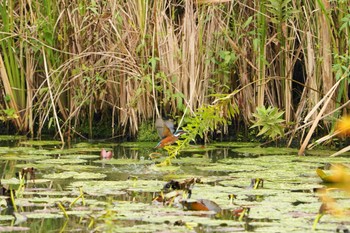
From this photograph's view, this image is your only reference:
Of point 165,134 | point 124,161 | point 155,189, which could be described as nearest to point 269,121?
point 165,134

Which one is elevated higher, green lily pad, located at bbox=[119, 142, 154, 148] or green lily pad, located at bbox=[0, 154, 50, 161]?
green lily pad, located at bbox=[119, 142, 154, 148]

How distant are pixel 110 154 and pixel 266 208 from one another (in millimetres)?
2180

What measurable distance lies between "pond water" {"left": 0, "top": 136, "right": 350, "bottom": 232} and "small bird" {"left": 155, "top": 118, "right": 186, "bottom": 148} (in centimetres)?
13

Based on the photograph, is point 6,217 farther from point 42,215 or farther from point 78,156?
point 78,156

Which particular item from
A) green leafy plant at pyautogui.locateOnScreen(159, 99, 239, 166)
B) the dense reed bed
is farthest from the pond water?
the dense reed bed

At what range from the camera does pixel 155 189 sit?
4.96 meters

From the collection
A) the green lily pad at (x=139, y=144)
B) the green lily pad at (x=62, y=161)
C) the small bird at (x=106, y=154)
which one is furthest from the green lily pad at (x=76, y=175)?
the green lily pad at (x=139, y=144)

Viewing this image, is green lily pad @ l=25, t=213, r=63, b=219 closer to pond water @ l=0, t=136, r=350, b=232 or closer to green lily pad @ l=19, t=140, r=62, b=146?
pond water @ l=0, t=136, r=350, b=232

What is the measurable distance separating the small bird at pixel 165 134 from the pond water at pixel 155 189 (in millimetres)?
129

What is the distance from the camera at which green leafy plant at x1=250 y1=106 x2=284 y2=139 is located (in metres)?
6.63

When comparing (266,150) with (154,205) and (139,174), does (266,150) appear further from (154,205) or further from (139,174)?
(154,205)

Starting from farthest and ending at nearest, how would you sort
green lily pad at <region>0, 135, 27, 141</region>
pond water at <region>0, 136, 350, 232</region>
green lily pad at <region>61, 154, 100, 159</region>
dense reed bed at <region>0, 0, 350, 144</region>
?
green lily pad at <region>0, 135, 27, 141</region>, dense reed bed at <region>0, 0, 350, 144</region>, green lily pad at <region>61, 154, 100, 159</region>, pond water at <region>0, 136, 350, 232</region>

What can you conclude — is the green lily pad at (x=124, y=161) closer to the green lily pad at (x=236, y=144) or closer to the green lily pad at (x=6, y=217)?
the green lily pad at (x=236, y=144)

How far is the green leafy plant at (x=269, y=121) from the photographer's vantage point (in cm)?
663
